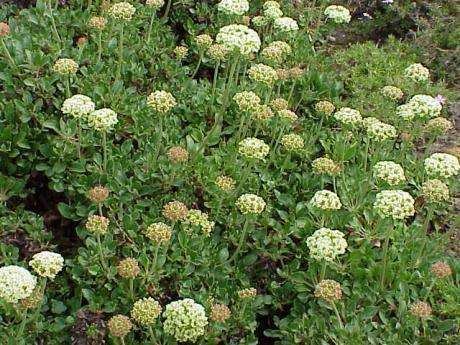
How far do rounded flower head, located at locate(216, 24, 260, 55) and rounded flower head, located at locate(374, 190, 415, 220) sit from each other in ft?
4.40

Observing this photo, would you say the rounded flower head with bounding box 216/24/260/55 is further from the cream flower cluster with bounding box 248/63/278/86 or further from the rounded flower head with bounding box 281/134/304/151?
the rounded flower head with bounding box 281/134/304/151

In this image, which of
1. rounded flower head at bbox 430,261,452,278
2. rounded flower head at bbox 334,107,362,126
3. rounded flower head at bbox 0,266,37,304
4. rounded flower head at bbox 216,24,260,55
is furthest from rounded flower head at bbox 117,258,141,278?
rounded flower head at bbox 334,107,362,126

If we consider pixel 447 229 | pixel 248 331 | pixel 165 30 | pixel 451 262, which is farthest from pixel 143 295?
pixel 165 30

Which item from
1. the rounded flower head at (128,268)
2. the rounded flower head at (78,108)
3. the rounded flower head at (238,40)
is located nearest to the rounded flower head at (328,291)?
the rounded flower head at (128,268)

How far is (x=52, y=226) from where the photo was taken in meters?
4.94

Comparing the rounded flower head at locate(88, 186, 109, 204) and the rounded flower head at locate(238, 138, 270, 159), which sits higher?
the rounded flower head at locate(238, 138, 270, 159)

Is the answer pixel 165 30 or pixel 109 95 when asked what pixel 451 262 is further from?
pixel 165 30

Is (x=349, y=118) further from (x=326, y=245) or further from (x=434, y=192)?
(x=326, y=245)

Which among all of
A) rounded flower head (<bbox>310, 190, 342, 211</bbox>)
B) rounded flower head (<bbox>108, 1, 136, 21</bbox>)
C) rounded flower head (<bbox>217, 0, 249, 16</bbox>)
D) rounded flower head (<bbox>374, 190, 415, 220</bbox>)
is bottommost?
rounded flower head (<bbox>310, 190, 342, 211</bbox>)

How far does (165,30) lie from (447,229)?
9.62 ft

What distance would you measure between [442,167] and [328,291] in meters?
1.17

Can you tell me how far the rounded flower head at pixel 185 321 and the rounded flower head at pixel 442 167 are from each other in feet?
5.98

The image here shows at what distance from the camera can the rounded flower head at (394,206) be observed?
4.32m

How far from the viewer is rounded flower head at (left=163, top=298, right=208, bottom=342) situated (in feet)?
12.6
